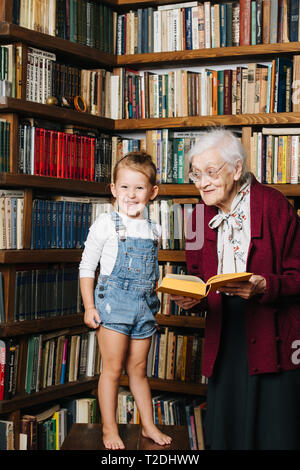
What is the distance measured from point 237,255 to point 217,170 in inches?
11.5

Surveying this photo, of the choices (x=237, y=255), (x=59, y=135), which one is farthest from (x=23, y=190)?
(x=237, y=255)

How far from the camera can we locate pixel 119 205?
1.96 m

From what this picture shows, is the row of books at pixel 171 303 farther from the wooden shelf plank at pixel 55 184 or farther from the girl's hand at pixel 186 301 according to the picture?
the girl's hand at pixel 186 301

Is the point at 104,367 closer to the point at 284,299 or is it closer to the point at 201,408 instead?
the point at 284,299

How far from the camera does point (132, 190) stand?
Answer: 192 cm

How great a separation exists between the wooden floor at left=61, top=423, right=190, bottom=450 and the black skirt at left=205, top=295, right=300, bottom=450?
0.14 metres

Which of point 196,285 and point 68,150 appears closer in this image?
point 196,285

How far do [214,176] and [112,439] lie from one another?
95 centimetres

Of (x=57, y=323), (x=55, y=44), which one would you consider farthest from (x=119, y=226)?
(x=55, y=44)

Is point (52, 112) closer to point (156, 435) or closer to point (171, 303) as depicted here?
point (171, 303)

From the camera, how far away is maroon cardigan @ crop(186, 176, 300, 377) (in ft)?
5.76

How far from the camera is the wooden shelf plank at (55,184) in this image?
2.45 m

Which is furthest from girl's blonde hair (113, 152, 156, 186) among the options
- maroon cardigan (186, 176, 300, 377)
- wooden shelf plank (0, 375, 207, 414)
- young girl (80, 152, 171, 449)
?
wooden shelf plank (0, 375, 207, 414)

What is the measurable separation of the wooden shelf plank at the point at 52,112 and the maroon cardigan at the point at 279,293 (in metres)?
1.21
